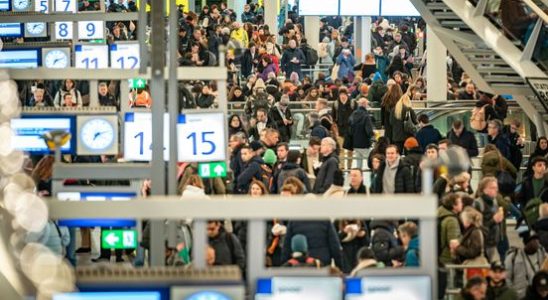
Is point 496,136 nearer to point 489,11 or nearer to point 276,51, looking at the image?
point 489,11

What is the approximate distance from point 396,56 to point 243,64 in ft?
11.8

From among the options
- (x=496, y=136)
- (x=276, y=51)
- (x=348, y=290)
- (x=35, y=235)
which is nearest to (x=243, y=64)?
(x=276, y=51)

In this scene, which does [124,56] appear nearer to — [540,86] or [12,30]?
[12,30]

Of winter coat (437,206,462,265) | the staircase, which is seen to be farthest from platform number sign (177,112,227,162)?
the staircase

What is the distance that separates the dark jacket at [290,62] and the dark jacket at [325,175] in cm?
1967

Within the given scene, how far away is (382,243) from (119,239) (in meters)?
2.84

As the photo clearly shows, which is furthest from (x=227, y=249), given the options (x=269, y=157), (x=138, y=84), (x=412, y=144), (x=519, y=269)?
(x=138, y=84)

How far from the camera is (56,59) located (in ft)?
107

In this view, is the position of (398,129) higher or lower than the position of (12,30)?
lower

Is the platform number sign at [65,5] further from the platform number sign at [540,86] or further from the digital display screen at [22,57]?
the platform number sign at [540,86]

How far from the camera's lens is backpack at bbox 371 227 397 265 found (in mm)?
18375

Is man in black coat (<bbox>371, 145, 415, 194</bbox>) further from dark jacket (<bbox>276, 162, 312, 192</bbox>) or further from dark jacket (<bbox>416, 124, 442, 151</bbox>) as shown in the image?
dark jacket (<bbox>416, 124, 442, 151</bbox>)

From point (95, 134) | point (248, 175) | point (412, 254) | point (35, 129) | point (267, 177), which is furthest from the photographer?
point (267, 177)

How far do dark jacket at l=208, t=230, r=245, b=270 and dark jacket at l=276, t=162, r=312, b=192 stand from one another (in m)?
4.94
